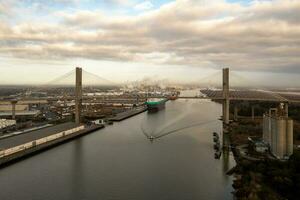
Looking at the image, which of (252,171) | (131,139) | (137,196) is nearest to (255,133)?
(131,139)

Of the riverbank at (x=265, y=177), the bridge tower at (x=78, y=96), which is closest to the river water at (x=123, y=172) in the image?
the riverbank at (x=265, y=177)

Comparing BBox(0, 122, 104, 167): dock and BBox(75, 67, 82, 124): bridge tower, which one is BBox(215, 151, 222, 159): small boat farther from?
BBox(75, 67, 82, 124): bridge tower

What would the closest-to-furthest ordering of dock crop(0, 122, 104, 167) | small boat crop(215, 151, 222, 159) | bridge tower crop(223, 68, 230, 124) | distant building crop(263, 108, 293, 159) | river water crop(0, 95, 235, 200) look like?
river water crop(0, 95, 235, 200) < distant building crop(263, 108, 293, 159) < dock crop(0, 122, 104, 167) < small boat crop(215, 151, 222, 159) < bridge tower crop(223, 68, 230, 124)

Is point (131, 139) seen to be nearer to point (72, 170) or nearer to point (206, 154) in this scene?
point (206, 154)

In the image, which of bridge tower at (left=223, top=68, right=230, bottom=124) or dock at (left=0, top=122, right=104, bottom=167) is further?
bridge tower at (left=223, top=68, right=230, bottom=124)

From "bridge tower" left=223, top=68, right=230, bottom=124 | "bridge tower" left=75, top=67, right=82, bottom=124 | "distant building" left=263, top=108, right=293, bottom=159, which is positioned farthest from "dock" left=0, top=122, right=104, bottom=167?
"distant building" left=263, top=108, right=293, bottom=159

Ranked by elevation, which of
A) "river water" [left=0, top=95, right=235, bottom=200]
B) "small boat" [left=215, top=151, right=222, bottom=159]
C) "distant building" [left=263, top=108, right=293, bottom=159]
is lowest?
"river water" [left=0, top=95, right=235, bottom=200]

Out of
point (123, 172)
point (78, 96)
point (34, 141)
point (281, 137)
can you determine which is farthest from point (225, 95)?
point (123, 172)
